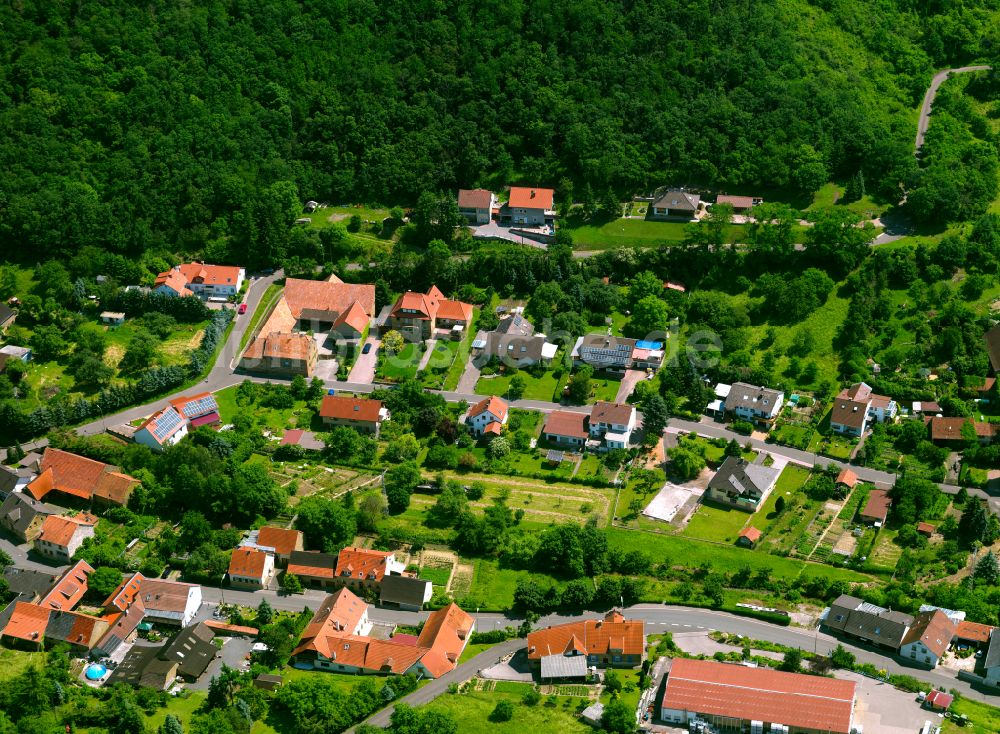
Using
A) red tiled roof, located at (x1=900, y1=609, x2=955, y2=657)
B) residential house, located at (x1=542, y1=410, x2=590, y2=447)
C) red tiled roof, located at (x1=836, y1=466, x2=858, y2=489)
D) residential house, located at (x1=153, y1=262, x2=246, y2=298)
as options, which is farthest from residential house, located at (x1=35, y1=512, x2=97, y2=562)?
red tiled roof, located at (x1=900, y1=609, x2=955, y2=657)

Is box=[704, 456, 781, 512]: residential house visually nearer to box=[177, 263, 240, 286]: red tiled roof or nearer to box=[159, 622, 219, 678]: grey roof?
box=[159, 622, 219, 678]: grey roof

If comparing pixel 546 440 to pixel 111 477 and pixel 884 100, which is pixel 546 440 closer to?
pixel 111 477

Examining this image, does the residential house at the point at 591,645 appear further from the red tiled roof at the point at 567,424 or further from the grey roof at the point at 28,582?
the grey roof at the point at 28,582

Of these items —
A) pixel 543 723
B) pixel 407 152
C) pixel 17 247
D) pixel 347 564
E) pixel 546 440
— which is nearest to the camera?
pixel 543 723

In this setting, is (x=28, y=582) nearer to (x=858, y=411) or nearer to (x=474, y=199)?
(x=474, y=199)

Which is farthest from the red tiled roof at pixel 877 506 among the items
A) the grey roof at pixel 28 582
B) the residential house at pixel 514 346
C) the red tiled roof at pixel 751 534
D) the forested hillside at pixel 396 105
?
the grey roof at pixel 28 582

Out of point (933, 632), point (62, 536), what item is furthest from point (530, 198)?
point (933, 632)

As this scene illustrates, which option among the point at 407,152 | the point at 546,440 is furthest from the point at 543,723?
the point at 407,152
